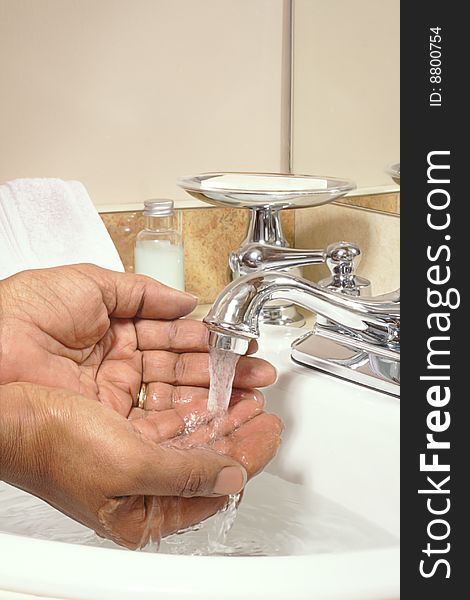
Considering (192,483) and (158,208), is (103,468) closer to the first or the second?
(192,483)

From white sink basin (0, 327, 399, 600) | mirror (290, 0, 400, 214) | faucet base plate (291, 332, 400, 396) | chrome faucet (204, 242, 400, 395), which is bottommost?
white sink basin (0, 327, 399, 600)

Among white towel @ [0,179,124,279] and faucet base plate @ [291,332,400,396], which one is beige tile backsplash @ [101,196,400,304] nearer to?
white towel @ [0,179,124,279]

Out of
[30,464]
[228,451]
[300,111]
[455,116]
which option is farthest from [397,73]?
[30,464]

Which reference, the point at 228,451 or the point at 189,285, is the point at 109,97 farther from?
the point at 228,451

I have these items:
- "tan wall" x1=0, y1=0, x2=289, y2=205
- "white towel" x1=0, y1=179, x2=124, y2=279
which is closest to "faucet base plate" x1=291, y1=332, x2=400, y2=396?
"white towel" x1=0, y1=179, x2=124, y2=279

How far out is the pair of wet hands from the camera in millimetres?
567

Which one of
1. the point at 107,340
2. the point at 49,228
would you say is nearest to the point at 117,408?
the point at 107,340

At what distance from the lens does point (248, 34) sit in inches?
Result: 46.6

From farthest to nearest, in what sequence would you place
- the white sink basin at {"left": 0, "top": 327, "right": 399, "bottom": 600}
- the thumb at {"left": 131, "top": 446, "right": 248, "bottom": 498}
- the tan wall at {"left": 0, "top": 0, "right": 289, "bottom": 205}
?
1. the tan wall at {"left": 0, "top": 0, "right": 289, "bottom": 205}
2. the thumb at {"left": 131, "top": 446, "right": 248, "bottom": 498}
3. the white sink basin at {"left": 0, "top": 327, "right": 399, "bottom": 600}

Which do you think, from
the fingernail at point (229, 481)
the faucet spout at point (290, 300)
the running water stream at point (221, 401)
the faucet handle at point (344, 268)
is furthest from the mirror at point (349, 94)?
the fingernail at point (229, 481)

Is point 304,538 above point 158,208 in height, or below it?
below

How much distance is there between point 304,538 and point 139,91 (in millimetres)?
655

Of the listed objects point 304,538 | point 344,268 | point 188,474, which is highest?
Result: point 344,268

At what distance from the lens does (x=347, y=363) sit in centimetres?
84
